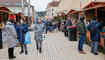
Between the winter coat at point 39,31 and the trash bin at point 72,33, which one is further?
the trash bin at point 72,33

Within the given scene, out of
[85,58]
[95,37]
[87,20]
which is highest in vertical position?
[87,20]

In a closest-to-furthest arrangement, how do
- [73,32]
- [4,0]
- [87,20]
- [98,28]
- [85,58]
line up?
[85,58]
[98,28]
[87,20]
[73,32]
[4,0]

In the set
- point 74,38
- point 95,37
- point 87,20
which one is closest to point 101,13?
point 87,20

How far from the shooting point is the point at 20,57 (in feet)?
20.7

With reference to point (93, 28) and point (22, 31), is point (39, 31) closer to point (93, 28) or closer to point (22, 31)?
point (22, 31)

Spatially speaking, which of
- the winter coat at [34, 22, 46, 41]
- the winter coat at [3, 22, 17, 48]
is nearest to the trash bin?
the winter coat at [34, 22, 46, 41]

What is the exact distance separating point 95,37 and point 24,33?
3159mm

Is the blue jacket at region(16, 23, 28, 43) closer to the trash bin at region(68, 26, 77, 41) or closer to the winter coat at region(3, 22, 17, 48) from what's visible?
the winter coat at region(3, 22, 17, 48)

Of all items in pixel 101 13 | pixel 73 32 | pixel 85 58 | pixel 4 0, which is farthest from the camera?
pixel 4 0

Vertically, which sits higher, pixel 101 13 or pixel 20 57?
pixel 101 13

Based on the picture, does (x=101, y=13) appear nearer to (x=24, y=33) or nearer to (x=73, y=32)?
(x=73, y=32)

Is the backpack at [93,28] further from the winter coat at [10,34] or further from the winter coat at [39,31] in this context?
the winter coat at [10,34]

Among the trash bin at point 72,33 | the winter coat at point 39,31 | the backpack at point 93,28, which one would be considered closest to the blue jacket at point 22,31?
the winter coat at point 39,31

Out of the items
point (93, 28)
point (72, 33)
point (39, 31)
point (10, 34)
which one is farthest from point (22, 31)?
point (72, 33)
